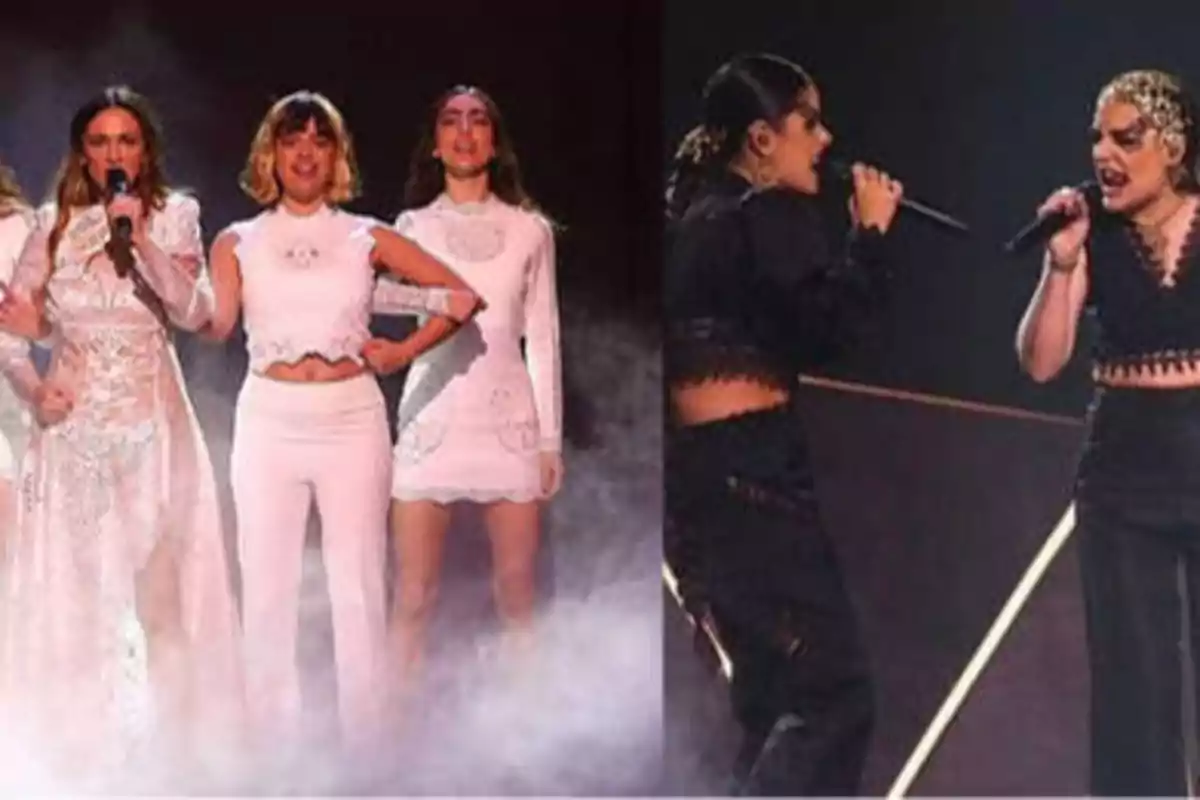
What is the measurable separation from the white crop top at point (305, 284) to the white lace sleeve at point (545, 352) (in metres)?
0.24

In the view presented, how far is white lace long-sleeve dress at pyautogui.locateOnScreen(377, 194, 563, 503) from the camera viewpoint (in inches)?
99.1

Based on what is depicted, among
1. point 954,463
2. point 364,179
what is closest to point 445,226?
point 364,179

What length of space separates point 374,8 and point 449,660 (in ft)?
3.26

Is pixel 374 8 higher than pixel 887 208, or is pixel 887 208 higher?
pixel 374 8

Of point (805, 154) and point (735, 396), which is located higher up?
point (805, 154)

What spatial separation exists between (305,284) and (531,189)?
14.5 inches

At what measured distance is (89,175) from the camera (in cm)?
256

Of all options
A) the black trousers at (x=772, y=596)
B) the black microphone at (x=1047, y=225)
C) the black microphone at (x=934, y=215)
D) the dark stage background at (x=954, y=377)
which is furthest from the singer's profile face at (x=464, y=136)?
the black microphone at (x=1047, y=225)

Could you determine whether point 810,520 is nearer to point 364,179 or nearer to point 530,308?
point 530,308

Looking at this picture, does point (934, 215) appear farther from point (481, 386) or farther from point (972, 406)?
point (481, 386)

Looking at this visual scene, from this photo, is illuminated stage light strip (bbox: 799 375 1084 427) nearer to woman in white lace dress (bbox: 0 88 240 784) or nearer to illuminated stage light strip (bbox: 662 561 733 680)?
illuminated stage light strip (bbox: 662 561 733 680)

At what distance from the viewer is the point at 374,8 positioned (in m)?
2.59

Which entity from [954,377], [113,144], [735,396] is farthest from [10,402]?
[954,377]

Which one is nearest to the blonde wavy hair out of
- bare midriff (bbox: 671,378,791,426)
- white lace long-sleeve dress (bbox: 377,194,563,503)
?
white lace long-sleeve dress (bbox: 377,194,563,503)
